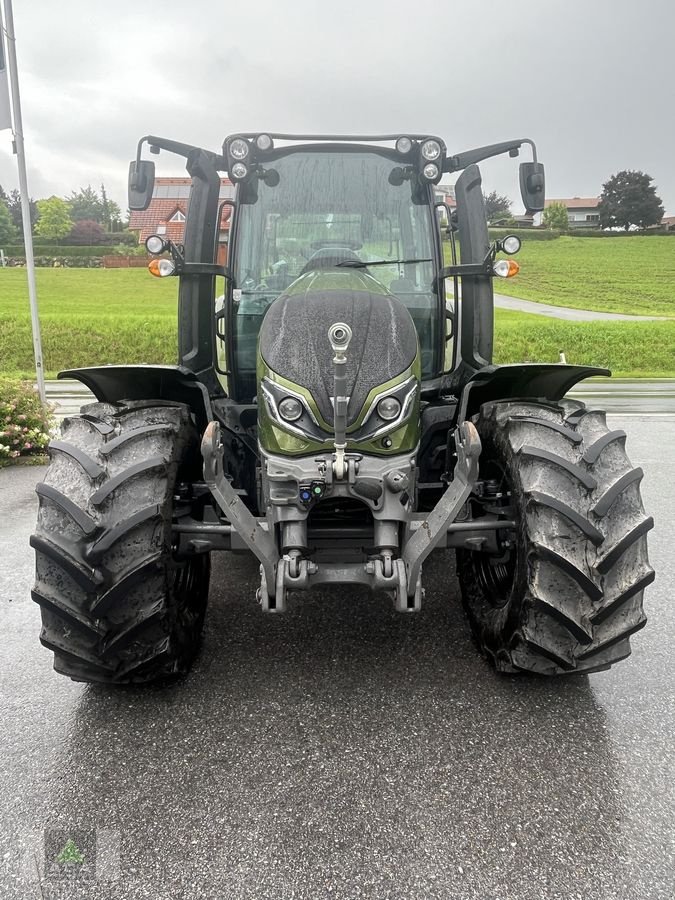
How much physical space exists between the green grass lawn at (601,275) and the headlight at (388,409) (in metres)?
32.0

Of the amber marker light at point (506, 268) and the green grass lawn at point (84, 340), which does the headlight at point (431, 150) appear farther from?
the green grass lawn at point (84, 340)

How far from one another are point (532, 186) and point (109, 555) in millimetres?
2921

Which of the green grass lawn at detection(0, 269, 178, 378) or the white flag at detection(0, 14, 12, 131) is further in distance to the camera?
the green grass lawn at detection(0, 269, 178, 378)

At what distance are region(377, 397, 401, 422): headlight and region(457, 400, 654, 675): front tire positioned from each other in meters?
0.53

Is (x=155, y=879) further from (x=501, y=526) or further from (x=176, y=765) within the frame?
(x=501, y=526)

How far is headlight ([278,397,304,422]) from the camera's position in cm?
249

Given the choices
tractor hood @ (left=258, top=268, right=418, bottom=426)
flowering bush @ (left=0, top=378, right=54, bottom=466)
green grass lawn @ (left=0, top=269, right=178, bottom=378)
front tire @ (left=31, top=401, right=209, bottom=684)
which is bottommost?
green grass lawn @ (left=0, top=269, right=178, bottom=378)

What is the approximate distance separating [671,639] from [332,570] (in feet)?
6.50

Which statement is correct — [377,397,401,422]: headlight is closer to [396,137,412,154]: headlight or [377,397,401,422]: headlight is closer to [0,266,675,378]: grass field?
[396,137,412,154]: headlight

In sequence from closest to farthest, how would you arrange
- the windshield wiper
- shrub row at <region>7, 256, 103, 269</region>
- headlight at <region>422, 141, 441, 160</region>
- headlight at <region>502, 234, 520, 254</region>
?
1. headlight at <region>502, 234, 520, 254</region>
2. the windshield wiper
3. headlight at <region>422, 141, 441, 160</region>
4. shrub row at <region>7, 256, 103, 269</region>

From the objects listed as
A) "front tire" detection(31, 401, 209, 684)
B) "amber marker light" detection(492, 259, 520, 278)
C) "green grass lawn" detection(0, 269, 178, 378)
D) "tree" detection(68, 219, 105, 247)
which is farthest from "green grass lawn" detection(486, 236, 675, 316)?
"tree" detection(68, 219, 105, 247)

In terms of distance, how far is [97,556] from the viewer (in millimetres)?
2373

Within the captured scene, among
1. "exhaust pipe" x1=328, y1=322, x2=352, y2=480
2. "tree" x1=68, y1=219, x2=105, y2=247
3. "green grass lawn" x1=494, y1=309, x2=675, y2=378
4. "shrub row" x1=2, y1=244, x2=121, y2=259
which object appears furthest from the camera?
"tree" x1=68, y1=219, x2=105, y2=247

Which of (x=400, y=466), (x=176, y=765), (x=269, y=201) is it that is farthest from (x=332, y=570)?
(x=269, y=201)
